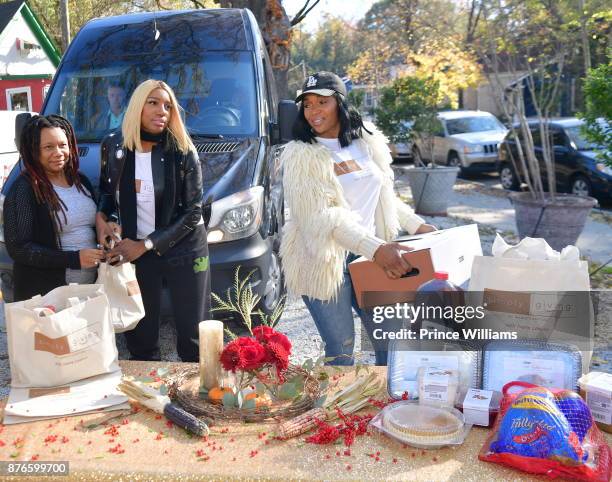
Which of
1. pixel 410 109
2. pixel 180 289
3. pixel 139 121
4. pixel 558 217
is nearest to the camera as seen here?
pixel 139 121

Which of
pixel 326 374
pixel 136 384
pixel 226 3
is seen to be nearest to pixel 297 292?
pixel 326 374

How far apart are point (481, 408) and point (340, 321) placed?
3.47 ft

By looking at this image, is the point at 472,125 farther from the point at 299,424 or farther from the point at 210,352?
the point at 299,424

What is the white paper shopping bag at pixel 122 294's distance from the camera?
10.2 feet

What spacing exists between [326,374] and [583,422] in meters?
0.93

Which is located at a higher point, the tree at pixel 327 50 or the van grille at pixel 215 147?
the tree at pixel 327 50

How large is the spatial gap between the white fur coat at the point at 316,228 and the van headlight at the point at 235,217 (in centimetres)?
124

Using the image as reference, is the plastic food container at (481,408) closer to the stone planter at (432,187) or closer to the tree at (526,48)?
the tree at (526,48)

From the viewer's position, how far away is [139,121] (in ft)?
10.7

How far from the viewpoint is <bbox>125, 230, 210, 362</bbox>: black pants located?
11.0 ft

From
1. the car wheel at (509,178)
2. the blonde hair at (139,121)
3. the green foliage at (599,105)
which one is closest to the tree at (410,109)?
the car wheel at (509,178)

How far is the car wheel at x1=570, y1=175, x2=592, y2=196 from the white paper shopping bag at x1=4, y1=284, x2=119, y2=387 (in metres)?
11.0

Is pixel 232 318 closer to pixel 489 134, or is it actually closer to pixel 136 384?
pixel 136 384

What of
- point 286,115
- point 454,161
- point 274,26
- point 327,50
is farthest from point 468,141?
point 327,50
